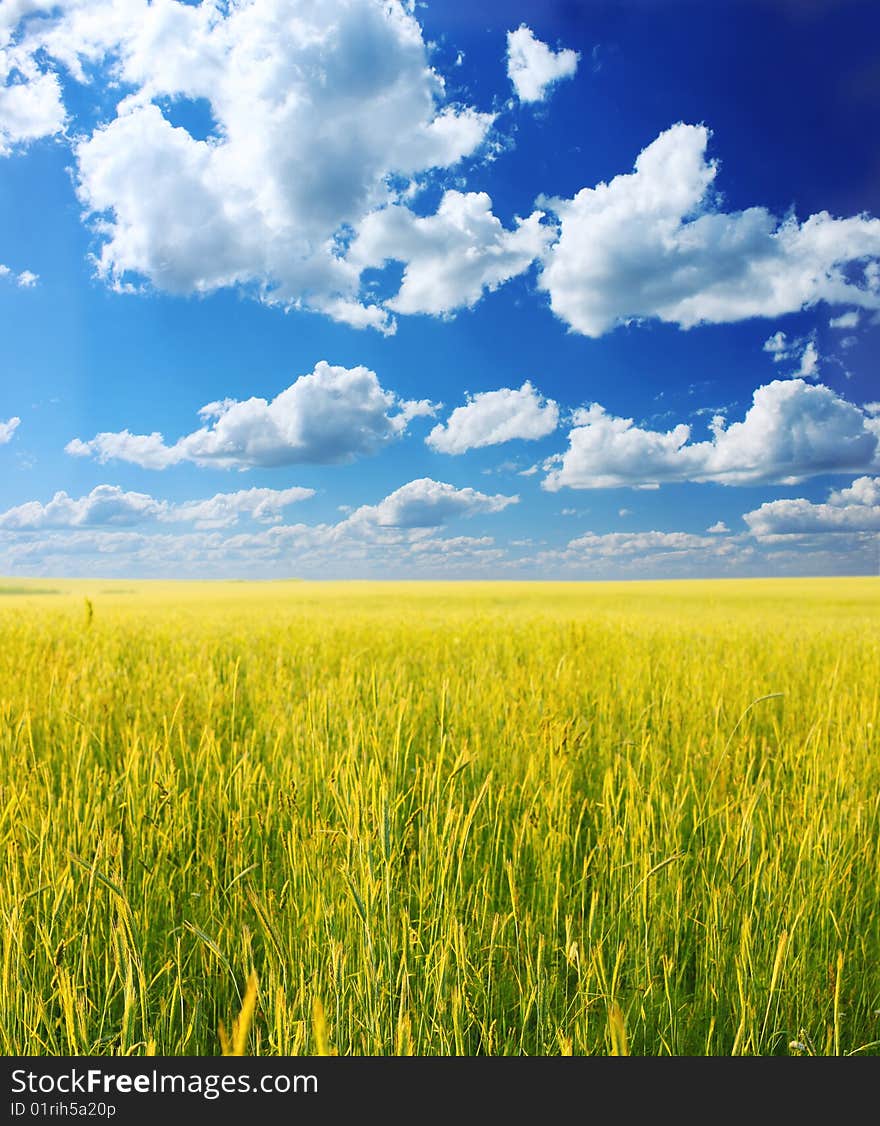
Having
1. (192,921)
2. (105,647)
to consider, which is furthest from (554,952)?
(105,647)

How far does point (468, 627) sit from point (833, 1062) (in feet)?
23.0

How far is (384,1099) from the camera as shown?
1123 millimetres

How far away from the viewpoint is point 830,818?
2221 mm

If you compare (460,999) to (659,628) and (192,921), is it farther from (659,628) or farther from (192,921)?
(659,628)

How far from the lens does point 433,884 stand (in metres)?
1.84

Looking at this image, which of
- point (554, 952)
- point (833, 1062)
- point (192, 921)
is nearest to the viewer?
point (833, 1062)

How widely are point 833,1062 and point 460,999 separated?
2.33ft

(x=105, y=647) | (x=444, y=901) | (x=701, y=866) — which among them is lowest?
(x=701, y=866)

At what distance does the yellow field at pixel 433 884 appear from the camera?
1.51 m

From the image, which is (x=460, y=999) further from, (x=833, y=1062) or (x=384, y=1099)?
(x=833, y=1062)

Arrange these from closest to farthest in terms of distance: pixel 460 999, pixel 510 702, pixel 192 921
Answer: pixel 460 999
pixel 192 921
pixel 510 702

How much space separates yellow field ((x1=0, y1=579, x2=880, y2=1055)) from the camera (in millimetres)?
1511

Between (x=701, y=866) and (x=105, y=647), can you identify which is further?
(x=105, y=647)

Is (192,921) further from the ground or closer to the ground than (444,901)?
closer to the ground
